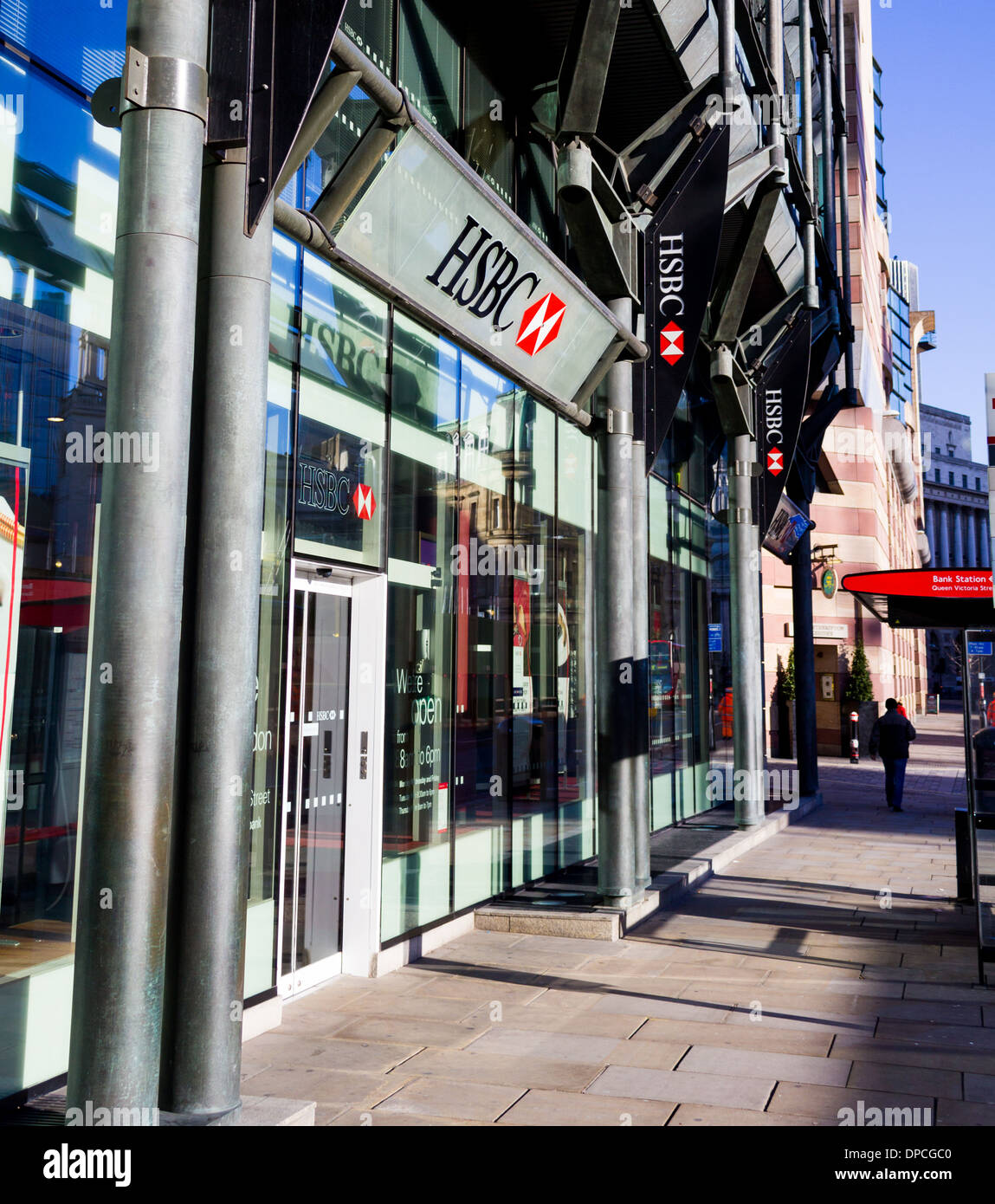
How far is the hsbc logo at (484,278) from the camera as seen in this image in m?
6.68

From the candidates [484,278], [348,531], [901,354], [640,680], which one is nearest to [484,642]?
[640,680]

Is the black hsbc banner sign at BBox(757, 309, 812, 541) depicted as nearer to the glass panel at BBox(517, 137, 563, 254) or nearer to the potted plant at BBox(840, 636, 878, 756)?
the glass panel at BBox(517, 137, 563, 254)

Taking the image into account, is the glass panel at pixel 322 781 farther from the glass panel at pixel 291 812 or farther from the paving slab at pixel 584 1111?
the paving slab at pixel 584 1111

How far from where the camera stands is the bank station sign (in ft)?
18.9

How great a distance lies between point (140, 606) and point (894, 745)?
17.3m

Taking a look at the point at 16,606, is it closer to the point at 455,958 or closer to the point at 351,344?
the point at 351,344

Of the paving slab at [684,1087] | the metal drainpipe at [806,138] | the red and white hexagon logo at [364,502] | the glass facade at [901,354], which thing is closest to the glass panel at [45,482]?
the red and white hexagon logo at [364,502]

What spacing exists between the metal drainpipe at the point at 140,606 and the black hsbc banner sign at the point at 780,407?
1355 centimetres

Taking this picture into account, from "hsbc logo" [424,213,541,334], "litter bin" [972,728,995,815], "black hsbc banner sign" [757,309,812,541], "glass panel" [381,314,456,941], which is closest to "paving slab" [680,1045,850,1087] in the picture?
"glass panel" [381,314,456,941]

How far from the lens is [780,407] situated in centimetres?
1734

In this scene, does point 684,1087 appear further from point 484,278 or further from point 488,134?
point 488,134

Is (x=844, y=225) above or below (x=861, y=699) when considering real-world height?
above

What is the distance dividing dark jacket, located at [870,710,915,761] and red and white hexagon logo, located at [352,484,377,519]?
13.6m

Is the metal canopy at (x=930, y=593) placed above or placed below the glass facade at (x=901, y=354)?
below
